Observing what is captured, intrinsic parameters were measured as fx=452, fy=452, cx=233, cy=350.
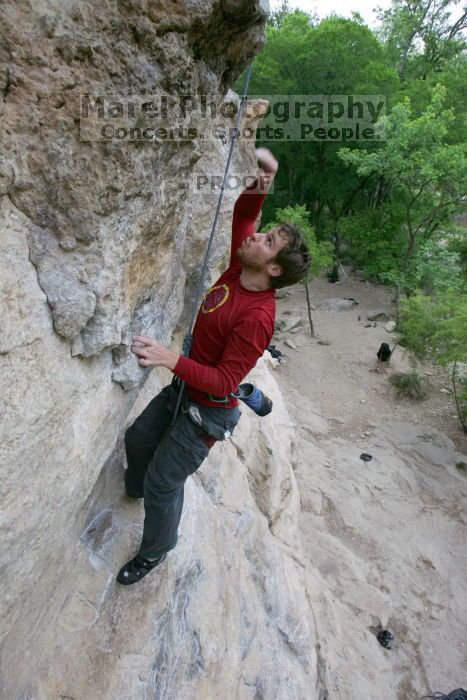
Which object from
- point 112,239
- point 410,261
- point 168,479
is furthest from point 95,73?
point 410,261

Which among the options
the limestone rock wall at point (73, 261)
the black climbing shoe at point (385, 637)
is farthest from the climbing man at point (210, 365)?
the black climbing shoe at point (385, 637)

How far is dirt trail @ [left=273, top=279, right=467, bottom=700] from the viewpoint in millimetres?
5508

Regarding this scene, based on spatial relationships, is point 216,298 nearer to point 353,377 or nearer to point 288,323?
point 353,377

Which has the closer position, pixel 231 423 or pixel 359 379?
pixel 231 423

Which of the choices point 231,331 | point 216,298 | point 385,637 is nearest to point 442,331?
point 385,637

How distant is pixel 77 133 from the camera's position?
195 centimetres

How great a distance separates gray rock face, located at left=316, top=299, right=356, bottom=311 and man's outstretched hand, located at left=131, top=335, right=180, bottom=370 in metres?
15.3

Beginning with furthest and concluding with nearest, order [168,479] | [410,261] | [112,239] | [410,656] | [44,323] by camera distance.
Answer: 1. [410,261]
2. [410,656]
3. [168,479]
4. [112,239]
5. [44,323]

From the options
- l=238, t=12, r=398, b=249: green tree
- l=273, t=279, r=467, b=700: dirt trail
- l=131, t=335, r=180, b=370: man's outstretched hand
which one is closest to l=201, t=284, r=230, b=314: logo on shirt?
l=131, t=335, r=180, b=370: man's outstretched hand

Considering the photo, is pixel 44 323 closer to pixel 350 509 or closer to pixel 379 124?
pixel 350 509

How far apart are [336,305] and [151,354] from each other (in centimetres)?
1562

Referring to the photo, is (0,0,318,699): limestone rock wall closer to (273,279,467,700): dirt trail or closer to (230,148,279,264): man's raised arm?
(230,148,279,264): man's raised arm

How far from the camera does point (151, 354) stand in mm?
2600

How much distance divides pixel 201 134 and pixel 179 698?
365cm
